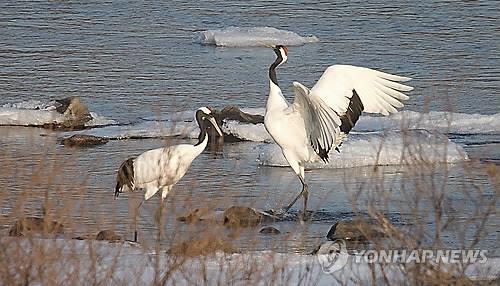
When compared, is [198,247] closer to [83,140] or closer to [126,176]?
[126,176]

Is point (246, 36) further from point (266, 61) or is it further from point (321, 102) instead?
point (321, 102)

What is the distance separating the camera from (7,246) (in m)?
4.43

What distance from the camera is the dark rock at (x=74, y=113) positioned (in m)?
11.3

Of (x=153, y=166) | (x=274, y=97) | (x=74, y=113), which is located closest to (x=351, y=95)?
(x=274, y=97)

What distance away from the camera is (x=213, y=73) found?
14.4m

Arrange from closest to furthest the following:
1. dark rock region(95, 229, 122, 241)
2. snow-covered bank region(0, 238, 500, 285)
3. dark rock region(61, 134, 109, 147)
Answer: snow-covered bank region(0, 238, 500, 285) → dark rock region(95, 229, 122, 241) → dark rock region(61, 134, 109, 147)

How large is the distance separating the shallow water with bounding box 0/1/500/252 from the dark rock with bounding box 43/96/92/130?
12.3 inches

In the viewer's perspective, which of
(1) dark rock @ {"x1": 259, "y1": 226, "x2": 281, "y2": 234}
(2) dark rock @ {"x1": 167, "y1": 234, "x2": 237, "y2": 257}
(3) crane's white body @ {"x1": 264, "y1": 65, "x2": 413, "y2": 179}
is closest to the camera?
(2) dark rock @ {"x1": 167, "y1": 234, "x2": 237, "y2": 257}

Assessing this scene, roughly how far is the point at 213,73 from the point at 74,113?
10.5ft

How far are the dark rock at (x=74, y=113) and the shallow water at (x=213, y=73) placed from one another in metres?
0.31

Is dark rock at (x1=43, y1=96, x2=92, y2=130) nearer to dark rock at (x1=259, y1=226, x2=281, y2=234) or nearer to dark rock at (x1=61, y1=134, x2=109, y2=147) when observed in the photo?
dark rock at (x1=61, y1=134, x2=109, y2=147)

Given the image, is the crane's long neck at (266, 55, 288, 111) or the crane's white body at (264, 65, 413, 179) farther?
the crane's long neck at (266, 55, 288, 111)

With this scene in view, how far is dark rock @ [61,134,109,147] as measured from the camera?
10.4 m

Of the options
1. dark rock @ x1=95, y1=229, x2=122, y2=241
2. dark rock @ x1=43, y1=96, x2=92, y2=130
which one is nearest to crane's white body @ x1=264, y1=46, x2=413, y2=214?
dark rock @ x1=95, y1=229, x2=122, y2=241
